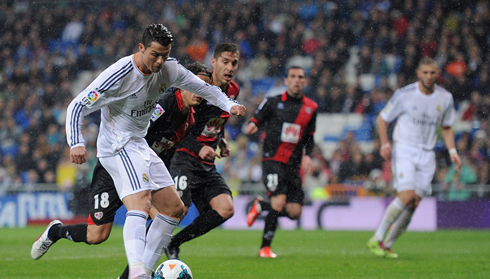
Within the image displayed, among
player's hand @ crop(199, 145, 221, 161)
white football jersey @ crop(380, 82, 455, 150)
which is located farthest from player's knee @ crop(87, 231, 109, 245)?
white football jersey @ crop(380, 82, 455, 150)

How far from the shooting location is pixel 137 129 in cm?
512

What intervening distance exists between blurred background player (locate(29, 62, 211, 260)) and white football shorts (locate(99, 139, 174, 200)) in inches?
16.9

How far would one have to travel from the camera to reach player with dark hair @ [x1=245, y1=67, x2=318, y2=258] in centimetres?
858

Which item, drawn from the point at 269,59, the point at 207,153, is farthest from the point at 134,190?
the point at 269,59

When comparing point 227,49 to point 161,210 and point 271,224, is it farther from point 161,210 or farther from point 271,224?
point 271,224

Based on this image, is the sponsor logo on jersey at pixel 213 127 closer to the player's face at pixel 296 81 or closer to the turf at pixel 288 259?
the turf at pixel 288 259

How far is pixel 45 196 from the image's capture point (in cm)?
1530

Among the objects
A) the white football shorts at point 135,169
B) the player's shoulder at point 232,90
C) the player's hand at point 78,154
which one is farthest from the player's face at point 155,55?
the player's shoulder at point 232,90

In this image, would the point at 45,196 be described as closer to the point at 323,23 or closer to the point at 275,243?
the point at 275,243

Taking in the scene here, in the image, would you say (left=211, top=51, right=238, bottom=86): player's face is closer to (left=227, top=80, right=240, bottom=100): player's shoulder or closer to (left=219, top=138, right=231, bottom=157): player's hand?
(left=227, top=80, right=240, bottom=100): player's shoulder

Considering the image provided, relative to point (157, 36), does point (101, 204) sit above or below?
below

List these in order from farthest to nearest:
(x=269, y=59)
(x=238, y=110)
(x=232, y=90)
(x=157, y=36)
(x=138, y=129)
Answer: (x=269, y=59), (x=232, y=90), (x=138, y=129), (x=238, y=110), (x=157, y=36)

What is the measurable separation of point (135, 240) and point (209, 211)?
2.09 metres

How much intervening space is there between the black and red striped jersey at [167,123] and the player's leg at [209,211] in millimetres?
930
